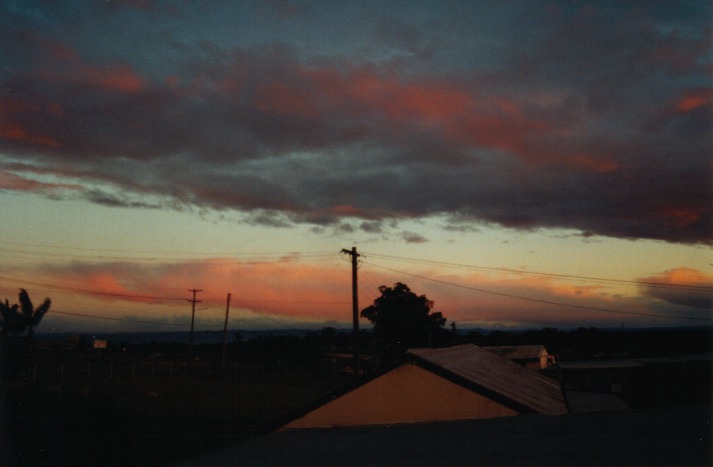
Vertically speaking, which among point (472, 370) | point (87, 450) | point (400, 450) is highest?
point (472, 370)

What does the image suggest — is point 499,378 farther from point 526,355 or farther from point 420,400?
point 526,355

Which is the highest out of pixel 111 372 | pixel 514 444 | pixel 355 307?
pixel 355 307

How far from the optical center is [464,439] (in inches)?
426

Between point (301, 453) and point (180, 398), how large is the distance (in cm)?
3176

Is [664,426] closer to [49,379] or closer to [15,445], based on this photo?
[15,445]

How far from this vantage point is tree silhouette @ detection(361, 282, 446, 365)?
6525 centimetres

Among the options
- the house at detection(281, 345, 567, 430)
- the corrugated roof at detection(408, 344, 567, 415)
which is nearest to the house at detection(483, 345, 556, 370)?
the corrugated roof at detection(408, 344, 567, 415)

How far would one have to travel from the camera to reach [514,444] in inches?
388

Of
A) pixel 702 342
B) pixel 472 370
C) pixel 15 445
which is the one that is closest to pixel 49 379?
pixel 15 445

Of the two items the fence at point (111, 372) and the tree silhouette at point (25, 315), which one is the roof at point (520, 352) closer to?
the fence at point (111, 372)

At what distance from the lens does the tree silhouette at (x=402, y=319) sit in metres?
65.2

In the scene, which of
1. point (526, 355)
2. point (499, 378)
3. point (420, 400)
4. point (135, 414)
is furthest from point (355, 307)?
point (526, 355)

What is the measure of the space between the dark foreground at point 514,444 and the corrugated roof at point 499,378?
13.6 ft

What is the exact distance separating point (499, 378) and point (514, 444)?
11.3 metres
